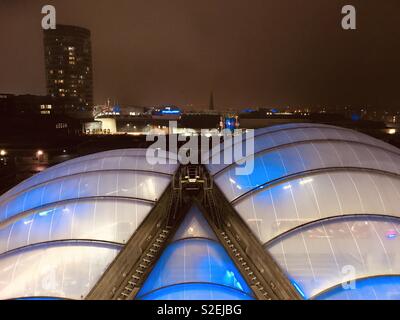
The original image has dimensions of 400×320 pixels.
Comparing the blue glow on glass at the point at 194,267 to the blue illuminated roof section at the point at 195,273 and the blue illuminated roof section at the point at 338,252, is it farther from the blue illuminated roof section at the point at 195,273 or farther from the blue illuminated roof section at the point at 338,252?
the blue illuminated roof section at the point at 338,252

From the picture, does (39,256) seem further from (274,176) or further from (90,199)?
(274,176)

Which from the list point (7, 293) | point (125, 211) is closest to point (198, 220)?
point (125, 211)

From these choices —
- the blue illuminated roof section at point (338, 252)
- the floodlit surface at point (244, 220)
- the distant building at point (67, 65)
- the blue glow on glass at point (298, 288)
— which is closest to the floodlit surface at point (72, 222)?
the floodlit surface at point (244, 220)

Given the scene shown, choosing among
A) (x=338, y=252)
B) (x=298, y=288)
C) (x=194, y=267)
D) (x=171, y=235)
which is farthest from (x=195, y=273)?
(x=338, y=252)

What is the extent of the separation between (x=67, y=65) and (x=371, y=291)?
165207 millimetres

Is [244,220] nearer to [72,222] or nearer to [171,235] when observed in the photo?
[171,235]

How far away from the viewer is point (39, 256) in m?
8.25

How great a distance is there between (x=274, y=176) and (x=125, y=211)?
5.04 meters

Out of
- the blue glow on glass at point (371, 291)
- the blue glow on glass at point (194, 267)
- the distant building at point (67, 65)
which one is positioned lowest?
the blue glow on glass at point (371, 291)

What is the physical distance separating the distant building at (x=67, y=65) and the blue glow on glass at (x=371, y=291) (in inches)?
5890

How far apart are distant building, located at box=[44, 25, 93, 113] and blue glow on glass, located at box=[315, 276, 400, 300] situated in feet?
491

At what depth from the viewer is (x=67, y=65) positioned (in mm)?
148000

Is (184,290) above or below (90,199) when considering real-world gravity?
below

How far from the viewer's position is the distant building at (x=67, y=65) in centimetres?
14625
